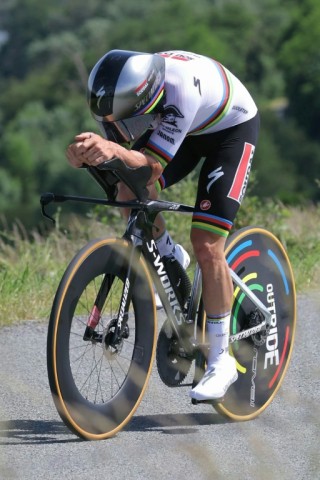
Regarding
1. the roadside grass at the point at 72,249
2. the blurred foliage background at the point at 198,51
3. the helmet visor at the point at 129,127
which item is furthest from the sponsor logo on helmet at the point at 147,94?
the blurred foliage background at the point at 198,51

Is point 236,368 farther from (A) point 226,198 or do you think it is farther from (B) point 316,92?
(B) point 316,92

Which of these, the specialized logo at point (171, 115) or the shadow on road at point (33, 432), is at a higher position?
the specialized logo at point (171, 115)

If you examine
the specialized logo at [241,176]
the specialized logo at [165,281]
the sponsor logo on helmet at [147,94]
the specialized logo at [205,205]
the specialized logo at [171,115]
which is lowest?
the specialized logo at [165,281]

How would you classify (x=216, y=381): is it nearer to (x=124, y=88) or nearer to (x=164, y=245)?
(x=164, y=245)

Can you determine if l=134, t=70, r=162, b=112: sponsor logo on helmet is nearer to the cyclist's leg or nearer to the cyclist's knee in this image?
the cyclist's leg

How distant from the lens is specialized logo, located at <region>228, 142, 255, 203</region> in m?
5.16

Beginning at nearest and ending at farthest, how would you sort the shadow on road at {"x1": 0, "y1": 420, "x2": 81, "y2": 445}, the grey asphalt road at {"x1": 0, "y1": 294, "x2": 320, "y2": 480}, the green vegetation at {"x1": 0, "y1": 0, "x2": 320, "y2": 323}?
the grey asphalt road at {"x1": 0, "y1": 294, "x2": 320, "y2": 480}, the shadow on road at {"x1": 0, "y1": 420, "x2": 81, "y2": 445}, the green vegetation at {"x1": 0, "y1": 0, "x2": 320, "y2": 323}

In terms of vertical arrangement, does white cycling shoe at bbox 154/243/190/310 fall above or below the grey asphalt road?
above

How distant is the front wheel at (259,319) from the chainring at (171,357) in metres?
0.27

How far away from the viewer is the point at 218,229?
5133mm

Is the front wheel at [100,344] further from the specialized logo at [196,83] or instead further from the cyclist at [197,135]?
the specialized logo at [196,83]

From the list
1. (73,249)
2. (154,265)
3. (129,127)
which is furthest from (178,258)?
(73,249)

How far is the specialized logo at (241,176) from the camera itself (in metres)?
5.16

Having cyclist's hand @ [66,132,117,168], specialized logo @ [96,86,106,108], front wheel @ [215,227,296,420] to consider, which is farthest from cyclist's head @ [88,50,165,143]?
front wheel @ [215,227,296,420]
